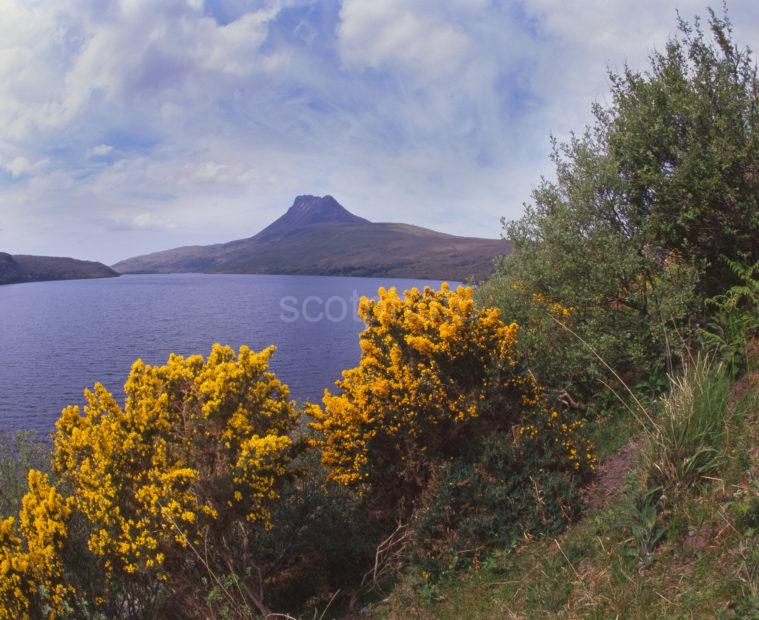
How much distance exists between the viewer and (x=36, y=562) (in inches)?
265

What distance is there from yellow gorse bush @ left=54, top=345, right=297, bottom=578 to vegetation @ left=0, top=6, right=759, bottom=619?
3cm

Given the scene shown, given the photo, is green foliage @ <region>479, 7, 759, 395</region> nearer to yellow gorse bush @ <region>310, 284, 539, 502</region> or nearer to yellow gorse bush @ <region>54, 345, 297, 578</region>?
yellow gorse bush @ <region>310, 284, 539, 502</region>

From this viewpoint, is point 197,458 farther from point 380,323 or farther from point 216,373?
point 380,323

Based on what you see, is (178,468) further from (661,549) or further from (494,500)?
(661,549)

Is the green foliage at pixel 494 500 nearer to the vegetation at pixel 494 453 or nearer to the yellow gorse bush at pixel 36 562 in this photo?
the vegetation at pixel 494 453

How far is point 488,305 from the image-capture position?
15.5 meters

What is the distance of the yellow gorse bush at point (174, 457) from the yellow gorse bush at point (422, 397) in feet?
3.56

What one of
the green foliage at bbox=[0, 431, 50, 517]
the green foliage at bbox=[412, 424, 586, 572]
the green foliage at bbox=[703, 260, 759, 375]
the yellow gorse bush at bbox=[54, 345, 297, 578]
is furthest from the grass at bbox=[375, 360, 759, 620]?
the green foliage at bbox=[0, 431, 50, 517]

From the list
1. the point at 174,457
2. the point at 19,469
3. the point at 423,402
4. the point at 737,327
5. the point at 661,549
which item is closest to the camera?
the point at 661,549

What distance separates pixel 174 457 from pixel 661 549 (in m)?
5.87

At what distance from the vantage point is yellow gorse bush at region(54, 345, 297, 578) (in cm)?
679

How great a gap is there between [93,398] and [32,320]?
85.8 metres

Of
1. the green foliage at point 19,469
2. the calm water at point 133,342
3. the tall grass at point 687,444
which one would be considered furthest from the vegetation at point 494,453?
the calm water at point 133,342

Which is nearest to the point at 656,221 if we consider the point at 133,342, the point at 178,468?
the point at 178,468
